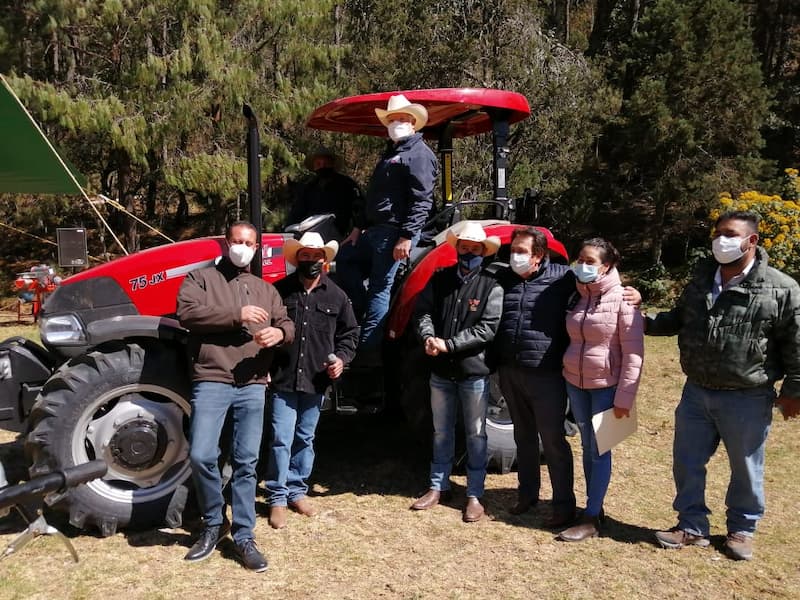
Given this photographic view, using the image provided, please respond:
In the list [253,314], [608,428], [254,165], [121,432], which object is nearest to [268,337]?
[253,314]

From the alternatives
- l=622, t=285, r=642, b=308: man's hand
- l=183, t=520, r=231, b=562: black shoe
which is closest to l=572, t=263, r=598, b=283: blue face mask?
l=622, t=285, r=642, b=308: man's hand

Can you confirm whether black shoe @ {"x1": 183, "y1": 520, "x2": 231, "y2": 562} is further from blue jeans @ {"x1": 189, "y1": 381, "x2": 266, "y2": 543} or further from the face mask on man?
the face mask on man

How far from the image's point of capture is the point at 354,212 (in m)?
4.98

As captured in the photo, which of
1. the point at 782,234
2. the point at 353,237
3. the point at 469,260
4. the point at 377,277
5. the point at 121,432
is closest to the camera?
the point at 121,432

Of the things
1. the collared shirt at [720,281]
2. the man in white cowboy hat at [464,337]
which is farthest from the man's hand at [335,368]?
the collared shirt at [720,281]

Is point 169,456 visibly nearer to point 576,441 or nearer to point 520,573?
point 520,573

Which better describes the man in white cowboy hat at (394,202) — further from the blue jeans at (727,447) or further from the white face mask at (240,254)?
the blue jeans at (727,447)

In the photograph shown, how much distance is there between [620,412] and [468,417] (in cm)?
83

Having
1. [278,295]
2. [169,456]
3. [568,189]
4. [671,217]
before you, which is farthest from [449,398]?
[671,217]

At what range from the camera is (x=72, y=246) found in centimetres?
744

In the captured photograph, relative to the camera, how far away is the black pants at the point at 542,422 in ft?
12.8

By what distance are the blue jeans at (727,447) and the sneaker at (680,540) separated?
0.03m

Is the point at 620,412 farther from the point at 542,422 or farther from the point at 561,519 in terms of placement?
the point at 561,519

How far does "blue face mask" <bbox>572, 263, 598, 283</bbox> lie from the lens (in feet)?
12.1
